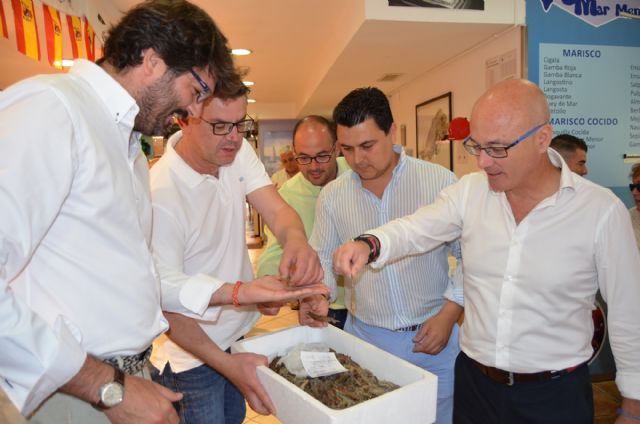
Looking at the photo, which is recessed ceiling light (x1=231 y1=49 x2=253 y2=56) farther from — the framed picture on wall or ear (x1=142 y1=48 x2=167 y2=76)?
ear (x1=142 y1=48 x2=167 y2=76)

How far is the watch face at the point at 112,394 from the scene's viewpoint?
3.45 feet

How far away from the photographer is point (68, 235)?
105 cm

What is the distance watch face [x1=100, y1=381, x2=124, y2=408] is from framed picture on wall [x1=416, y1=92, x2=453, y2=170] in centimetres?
436

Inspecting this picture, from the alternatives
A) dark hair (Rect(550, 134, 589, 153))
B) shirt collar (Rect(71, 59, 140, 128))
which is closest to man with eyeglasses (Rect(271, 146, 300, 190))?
dark hair (Rect(550, 134, 589, 153))

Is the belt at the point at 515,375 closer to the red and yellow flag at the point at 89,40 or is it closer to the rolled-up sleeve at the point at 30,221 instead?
the rolled-up sleeve at the point at 30,221

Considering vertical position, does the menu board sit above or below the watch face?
above

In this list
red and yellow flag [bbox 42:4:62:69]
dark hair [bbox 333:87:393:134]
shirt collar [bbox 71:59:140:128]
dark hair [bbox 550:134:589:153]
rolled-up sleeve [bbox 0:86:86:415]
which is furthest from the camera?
dark hair [bbox 550:134:589:153]

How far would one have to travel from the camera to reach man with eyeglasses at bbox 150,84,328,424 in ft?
5.04

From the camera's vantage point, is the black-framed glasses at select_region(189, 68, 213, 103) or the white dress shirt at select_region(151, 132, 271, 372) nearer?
the black-framed glasses at select_region(189, 68, 213, 103)

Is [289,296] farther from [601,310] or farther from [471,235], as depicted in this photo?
[601,310]

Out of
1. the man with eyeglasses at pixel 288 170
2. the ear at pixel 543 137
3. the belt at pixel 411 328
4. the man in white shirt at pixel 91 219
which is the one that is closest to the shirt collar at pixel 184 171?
the man in white shirt at pixel 91 219

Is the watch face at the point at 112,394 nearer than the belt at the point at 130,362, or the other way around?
the watch face at the point at 112,394

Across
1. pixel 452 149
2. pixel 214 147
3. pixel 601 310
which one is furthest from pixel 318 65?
pixel 214 147

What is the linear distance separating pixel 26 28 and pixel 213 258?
5.00 ft
